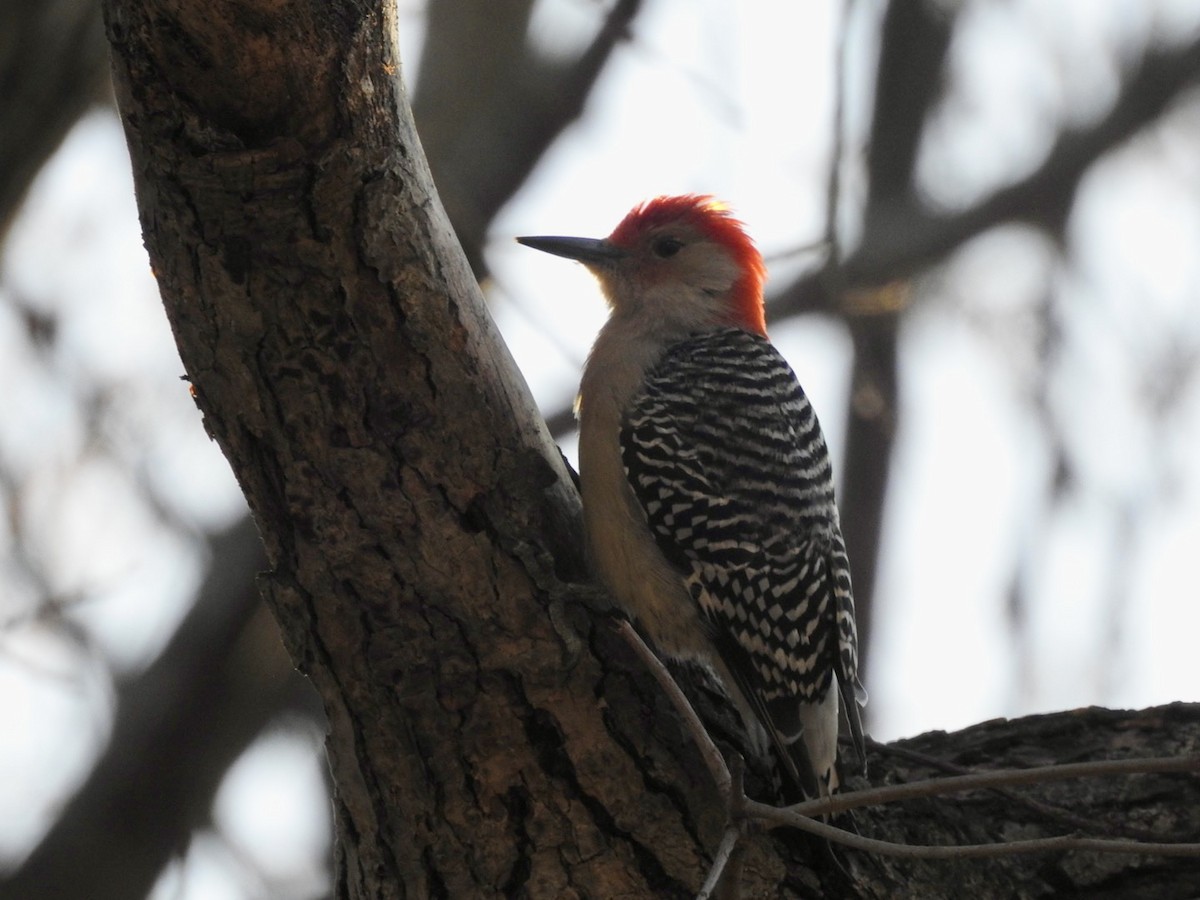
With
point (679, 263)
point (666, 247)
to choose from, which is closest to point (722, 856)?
point (679, 263)

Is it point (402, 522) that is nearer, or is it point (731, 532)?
point (402, 522)

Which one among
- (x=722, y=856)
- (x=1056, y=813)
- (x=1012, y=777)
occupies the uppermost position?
(x=1056, y=813)

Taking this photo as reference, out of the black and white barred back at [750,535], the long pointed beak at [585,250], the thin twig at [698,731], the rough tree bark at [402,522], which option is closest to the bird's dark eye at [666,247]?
the long pointed beak at [585,250]

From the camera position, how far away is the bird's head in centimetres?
636

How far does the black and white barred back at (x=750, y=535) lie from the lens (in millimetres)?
4938

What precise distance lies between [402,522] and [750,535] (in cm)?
166

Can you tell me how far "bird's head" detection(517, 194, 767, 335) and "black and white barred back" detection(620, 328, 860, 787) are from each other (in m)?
0.98

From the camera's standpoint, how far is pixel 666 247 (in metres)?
6.59

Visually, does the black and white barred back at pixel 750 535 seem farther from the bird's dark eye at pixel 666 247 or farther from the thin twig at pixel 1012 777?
the thin twig at pixel 1012 777

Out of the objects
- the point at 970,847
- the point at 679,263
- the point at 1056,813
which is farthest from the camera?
the point at 679,263

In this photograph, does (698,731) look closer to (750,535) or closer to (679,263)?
(750,535)

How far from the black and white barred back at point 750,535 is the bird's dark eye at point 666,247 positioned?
50.8 inches

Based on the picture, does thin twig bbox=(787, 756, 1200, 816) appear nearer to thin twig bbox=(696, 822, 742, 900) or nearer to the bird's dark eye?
thin twig bbox=(696, 822, 742, 900)

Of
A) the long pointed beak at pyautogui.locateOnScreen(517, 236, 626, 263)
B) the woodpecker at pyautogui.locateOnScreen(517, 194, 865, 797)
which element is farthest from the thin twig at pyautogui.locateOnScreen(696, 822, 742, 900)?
the long pointed beak at pyautogui.locateOnScreen(517, 236, 626, 263)
